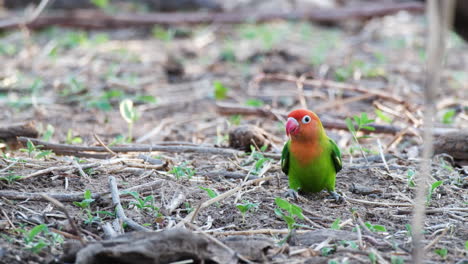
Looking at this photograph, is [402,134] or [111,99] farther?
[111,99]

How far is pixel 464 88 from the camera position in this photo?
6629 mm

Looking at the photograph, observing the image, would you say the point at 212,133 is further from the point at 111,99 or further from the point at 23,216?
the point at 23,216

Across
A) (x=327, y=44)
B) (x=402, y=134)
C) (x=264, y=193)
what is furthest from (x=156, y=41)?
(x=264, y=193)

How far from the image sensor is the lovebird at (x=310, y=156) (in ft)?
10.4

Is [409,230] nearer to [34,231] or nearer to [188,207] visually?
[188,207]

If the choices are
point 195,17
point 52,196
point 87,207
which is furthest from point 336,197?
point 195,17

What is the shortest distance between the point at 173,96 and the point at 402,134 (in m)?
2.64

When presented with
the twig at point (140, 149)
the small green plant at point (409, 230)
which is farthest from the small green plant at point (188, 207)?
the small green plant at point (409, 230)

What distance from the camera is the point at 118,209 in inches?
108

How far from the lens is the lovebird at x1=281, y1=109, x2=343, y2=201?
10.4ft

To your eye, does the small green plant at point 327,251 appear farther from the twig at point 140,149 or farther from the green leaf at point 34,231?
the twig at point 140,149

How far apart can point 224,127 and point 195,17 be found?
15.1ft

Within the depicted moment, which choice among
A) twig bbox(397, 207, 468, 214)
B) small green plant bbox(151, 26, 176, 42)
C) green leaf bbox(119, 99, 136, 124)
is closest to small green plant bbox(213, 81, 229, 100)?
green leaf bbox(119, 99, 136, 124)

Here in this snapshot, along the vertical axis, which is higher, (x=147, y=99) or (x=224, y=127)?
(x=147, y=99)
